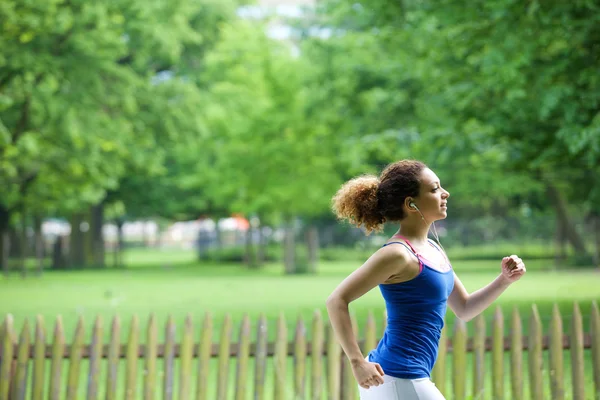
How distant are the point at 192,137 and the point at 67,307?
10.7m

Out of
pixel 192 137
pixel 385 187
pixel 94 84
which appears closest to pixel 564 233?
pixel 192 137

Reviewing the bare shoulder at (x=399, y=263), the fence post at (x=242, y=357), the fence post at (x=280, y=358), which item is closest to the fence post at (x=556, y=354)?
the fence post at (x=280, y=358)

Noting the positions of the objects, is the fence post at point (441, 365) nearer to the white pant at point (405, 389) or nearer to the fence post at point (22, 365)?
the fence post at point (22, 365)

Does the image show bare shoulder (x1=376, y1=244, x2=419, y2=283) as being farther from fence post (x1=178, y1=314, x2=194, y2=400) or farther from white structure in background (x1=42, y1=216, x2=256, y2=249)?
white structure in background (x1=42, y1=216, x2=256, y2=249)

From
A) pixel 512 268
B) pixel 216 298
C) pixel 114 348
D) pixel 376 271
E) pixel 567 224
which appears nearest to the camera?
pixel 376 271

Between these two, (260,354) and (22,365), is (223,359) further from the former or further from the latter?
(22,365)

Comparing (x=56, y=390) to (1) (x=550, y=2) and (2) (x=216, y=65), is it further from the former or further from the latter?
(2) (x=216, y=65)

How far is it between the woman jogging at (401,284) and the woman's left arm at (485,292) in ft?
0.83

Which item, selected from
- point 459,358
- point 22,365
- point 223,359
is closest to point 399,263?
point 223,359

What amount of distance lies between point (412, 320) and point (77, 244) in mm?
43606

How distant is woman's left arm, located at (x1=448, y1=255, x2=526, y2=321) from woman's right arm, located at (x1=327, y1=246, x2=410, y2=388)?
1.90ft

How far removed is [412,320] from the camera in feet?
12.1

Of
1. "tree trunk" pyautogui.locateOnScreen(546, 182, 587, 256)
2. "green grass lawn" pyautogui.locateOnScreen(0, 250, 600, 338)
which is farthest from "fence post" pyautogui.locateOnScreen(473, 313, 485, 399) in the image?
"tree trunk" pyautogui.locateOnScreen(546, 182, 587, 256)

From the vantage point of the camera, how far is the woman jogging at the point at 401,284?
3621mm
